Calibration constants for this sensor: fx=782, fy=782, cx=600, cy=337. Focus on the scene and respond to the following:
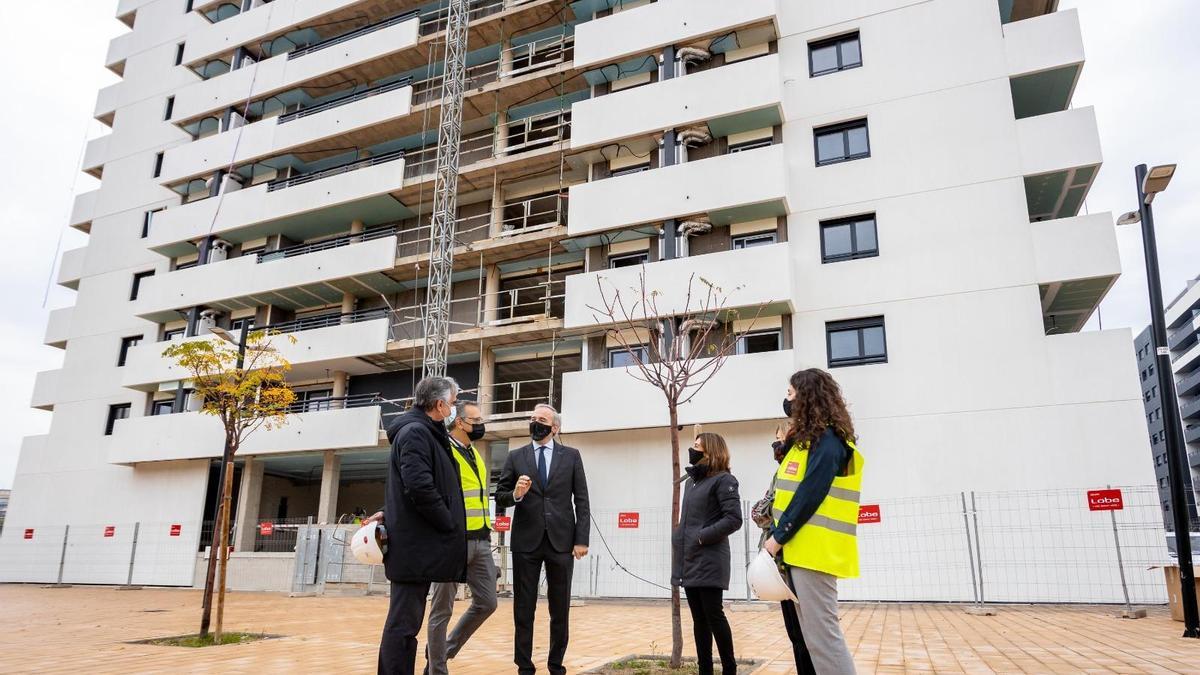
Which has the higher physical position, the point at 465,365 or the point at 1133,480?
the point at 465,365

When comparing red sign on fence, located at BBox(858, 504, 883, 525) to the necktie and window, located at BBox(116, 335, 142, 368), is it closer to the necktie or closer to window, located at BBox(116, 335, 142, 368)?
the necktie

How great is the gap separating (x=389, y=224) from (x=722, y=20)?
1266 centimetres

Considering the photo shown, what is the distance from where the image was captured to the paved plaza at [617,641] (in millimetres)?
6363

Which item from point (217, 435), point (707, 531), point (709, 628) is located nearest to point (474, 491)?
point (707, 531)

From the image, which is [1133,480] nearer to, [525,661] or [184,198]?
[525,661]

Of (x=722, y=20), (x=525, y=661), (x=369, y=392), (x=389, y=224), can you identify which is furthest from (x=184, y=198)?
(x=525, y=661)

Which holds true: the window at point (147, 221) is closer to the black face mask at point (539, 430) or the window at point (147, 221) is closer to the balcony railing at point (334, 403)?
the balcony railing at point (334, 403)

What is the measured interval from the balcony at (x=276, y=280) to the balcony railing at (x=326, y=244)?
0.04 m

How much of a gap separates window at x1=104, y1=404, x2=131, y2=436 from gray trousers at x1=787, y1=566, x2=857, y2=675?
96.0 ft

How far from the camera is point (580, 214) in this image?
20.2 m

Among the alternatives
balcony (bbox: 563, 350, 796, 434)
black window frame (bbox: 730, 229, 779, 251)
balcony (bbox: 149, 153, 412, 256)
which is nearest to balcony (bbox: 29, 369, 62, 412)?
balcony (bbox: 149, 153, 412, 256)

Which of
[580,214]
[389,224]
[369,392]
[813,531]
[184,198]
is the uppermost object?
[184,198]

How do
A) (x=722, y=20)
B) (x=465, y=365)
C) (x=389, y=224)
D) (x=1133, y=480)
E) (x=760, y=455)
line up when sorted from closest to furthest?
(x=1133, y=480)
(x=760, y=455)
(x=722, y=20)
(x=465, y=365)
(x=389, y=224)

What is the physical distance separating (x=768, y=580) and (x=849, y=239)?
590 inches
